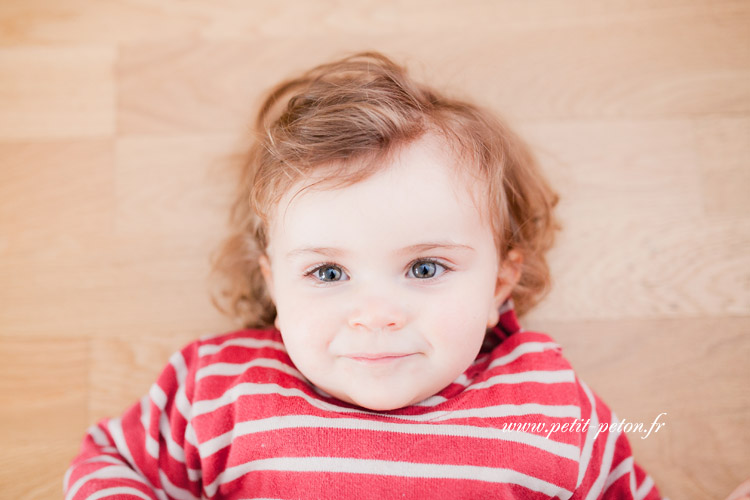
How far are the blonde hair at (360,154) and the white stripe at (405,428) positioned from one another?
21 centimetres

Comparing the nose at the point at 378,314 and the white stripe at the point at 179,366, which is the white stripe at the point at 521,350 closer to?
the nose at the point at 378,314

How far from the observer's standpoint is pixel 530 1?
3.61 feet

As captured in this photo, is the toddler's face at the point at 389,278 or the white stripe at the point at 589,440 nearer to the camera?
the toddler's face at the point at 389,278

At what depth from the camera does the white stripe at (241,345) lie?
0.93 meters

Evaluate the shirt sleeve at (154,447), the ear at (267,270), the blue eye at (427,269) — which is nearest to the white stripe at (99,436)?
the shirt sleeve at (154,447)

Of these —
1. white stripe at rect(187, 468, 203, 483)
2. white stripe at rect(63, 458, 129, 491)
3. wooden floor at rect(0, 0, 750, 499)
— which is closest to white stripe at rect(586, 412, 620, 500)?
wooden floor at rect(0, 0, 750, 499)

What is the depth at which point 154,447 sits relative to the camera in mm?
881

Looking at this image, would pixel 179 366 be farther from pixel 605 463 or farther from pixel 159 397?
pixel 605 463

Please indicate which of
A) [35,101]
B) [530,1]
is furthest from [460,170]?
[35,101]

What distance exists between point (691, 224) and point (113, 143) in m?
1.01

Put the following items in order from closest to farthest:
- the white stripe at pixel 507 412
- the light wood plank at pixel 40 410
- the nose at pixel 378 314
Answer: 1. the nose at pixel 378 314
2. the white stripe at pixel 507 412
3. the light wood plank at pixel 40 410

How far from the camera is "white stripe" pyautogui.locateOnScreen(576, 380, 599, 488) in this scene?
0.88 metres

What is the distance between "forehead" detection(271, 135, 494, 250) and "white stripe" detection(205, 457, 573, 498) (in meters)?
0.31

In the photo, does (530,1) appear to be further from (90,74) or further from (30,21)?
(30,21)
